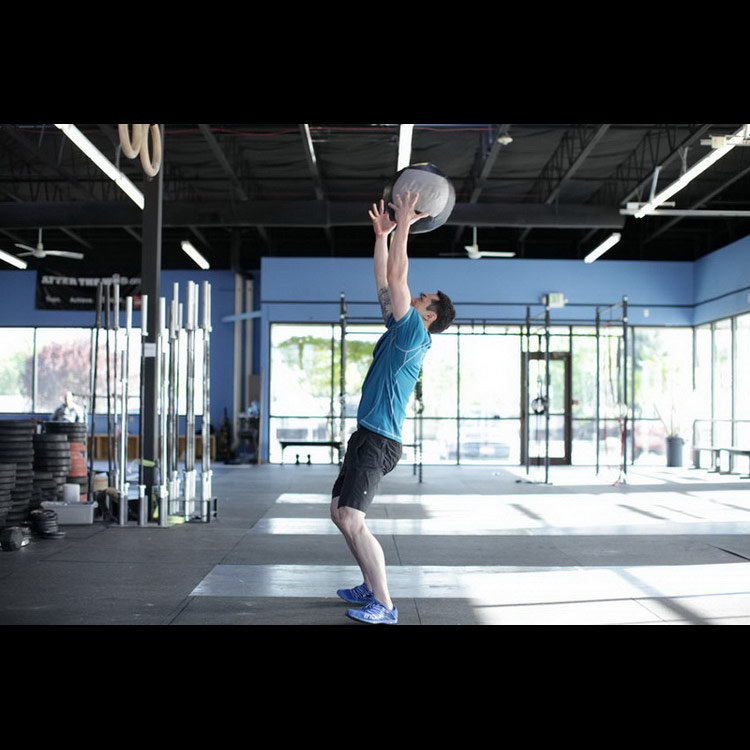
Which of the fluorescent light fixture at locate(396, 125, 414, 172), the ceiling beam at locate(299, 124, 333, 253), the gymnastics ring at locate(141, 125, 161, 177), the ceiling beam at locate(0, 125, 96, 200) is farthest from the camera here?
the ceiling beam at locate(0, 125, 96, 200)

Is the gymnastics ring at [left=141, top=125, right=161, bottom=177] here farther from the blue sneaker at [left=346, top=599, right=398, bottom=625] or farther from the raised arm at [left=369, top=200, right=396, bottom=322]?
the blue sneaker at [left=346, top=599, right=398, bottom=625]

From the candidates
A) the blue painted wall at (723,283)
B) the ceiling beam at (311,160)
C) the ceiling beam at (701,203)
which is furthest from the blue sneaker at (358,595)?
the blue painted wall at (723,283)

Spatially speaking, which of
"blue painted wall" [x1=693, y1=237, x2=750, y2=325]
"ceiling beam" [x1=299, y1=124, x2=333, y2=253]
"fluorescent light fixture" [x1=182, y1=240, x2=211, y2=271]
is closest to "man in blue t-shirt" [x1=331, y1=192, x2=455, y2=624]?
"ceiling beam" [x1=299, y1=124, x2=333, y2=253]

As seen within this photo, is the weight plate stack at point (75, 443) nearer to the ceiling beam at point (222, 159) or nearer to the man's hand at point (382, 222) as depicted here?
the ceiling beam at point (222, 159)

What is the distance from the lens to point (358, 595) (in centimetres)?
384

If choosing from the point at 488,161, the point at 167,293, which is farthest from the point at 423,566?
the point at 167,293

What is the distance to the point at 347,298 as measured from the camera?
14.8 meters

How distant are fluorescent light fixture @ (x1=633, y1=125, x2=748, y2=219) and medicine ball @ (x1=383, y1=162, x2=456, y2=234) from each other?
5171 millimetres

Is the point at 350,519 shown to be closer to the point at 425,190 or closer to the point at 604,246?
the point at 425,190

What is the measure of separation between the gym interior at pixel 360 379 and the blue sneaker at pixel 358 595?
0.08 metres

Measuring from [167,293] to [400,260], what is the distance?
14138 mm

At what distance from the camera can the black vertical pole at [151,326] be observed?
22.1ft

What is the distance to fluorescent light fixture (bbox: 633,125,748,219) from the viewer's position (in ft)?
25.0
